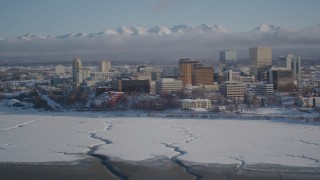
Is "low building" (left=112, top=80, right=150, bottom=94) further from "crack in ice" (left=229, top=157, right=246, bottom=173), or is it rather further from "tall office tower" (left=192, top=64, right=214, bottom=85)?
"crack in ice" (left=229, top=157, right=246, bottom=173)

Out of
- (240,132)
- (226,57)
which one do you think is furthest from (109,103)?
(226,57)

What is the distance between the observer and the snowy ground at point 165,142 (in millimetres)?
7984

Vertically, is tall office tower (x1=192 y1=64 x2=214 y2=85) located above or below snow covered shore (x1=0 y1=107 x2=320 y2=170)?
above

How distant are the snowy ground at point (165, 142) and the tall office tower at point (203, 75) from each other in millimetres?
20679

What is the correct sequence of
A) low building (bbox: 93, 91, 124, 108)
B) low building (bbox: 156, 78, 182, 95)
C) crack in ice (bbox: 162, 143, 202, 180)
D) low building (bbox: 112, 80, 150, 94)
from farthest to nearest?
1. low building (bbox: 112, 80, 150, 94)
2. low building (bbox: 156, 78, 182, 95)
3. low building (bbox: 93, 91, 124, 108)
4. crack in ice (bbox: 162, 143, 202, 180)

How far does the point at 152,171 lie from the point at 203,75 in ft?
88.9

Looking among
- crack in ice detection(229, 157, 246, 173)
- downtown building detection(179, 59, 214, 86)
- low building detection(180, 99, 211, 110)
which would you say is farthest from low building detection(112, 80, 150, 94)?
crack in ice detection(229, 157, 246, 173)

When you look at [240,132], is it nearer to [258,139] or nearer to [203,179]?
[258,139]

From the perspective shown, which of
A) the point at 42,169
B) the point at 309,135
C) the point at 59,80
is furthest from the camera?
the point at 59,80

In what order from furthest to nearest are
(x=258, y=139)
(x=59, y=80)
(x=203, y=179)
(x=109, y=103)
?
(x=59, y=80)
(x=109, y=103)
(x=258, y=139)
(x=203, y=179)

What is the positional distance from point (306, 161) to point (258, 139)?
7.58 feet

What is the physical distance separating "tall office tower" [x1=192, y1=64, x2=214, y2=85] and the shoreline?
85.8ft

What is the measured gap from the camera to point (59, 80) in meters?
37.4

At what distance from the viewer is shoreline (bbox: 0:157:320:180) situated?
680 cm
